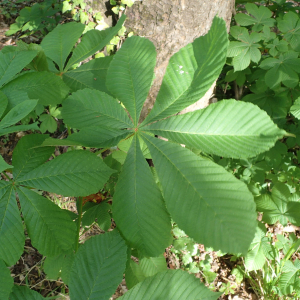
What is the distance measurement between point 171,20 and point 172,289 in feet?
5.24

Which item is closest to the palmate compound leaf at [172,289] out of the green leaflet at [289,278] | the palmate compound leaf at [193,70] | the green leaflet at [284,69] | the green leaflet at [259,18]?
the palmate compound leaf at [193,70]

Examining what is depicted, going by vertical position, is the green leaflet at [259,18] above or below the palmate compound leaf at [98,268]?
above

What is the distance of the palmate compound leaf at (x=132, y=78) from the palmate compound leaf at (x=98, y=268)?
1.26ft

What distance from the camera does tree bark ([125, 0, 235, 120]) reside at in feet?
5.43

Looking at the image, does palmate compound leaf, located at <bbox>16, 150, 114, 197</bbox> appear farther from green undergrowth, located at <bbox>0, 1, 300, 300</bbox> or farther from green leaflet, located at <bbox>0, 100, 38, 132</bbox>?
green leaflet, located at <bbox>0, 100, 38, 132</bbox>

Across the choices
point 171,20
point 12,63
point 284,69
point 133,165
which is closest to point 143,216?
point 133,165

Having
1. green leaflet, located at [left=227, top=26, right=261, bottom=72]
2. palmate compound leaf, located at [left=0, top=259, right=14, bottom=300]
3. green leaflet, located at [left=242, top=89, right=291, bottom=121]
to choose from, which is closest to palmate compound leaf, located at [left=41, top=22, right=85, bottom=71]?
palmate compound leaf, located at [left=0, top=259, right=14, bottom=300]

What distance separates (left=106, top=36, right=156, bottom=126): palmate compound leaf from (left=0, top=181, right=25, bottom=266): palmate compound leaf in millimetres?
459

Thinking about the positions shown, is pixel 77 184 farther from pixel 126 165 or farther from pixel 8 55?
pixel 8 55

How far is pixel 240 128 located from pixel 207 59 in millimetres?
219

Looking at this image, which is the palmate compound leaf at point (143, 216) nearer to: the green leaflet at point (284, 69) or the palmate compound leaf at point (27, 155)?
the palmate compound leaf at point (27, 155)

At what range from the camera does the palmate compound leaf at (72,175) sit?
0.77 meters

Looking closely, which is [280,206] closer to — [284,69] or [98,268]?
[284,69]

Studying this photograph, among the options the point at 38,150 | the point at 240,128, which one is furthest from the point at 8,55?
the point at 240,128
